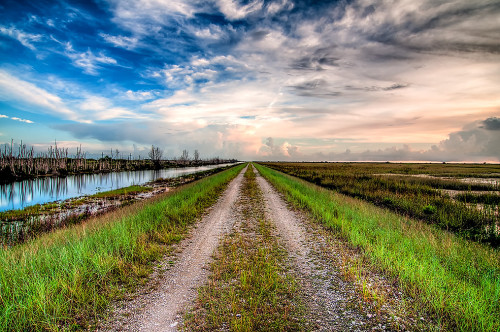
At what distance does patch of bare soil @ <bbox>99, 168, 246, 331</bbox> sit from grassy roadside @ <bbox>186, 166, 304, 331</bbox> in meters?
0.28

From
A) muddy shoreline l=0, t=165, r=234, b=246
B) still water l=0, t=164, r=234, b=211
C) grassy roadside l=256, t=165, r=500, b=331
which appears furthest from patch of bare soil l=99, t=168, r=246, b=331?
still water l=0, t=164, r=234, b=211

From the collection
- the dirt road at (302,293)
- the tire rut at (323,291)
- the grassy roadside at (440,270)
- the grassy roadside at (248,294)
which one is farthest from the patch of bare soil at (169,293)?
the grassy roadside at (440,270)

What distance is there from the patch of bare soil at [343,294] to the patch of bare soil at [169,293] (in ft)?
7.89

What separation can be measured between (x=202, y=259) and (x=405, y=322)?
15.5 ft

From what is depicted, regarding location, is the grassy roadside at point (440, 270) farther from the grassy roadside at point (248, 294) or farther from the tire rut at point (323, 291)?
the grassy roadside at point (248, 294)

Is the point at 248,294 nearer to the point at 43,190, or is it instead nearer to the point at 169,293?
the point at 169,293

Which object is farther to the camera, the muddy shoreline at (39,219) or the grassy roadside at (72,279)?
the muddy shoreline at (39,219)

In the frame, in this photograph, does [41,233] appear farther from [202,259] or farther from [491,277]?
[491,277]

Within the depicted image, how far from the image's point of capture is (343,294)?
14.5ft

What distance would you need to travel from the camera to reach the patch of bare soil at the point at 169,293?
3.60 m

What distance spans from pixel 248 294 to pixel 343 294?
6.49 ft

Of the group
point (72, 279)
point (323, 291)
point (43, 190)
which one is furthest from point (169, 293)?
point (43, 190)

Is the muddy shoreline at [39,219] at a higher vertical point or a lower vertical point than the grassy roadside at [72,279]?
lower

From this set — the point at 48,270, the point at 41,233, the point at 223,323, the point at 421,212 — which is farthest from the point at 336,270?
the point at 41,233
